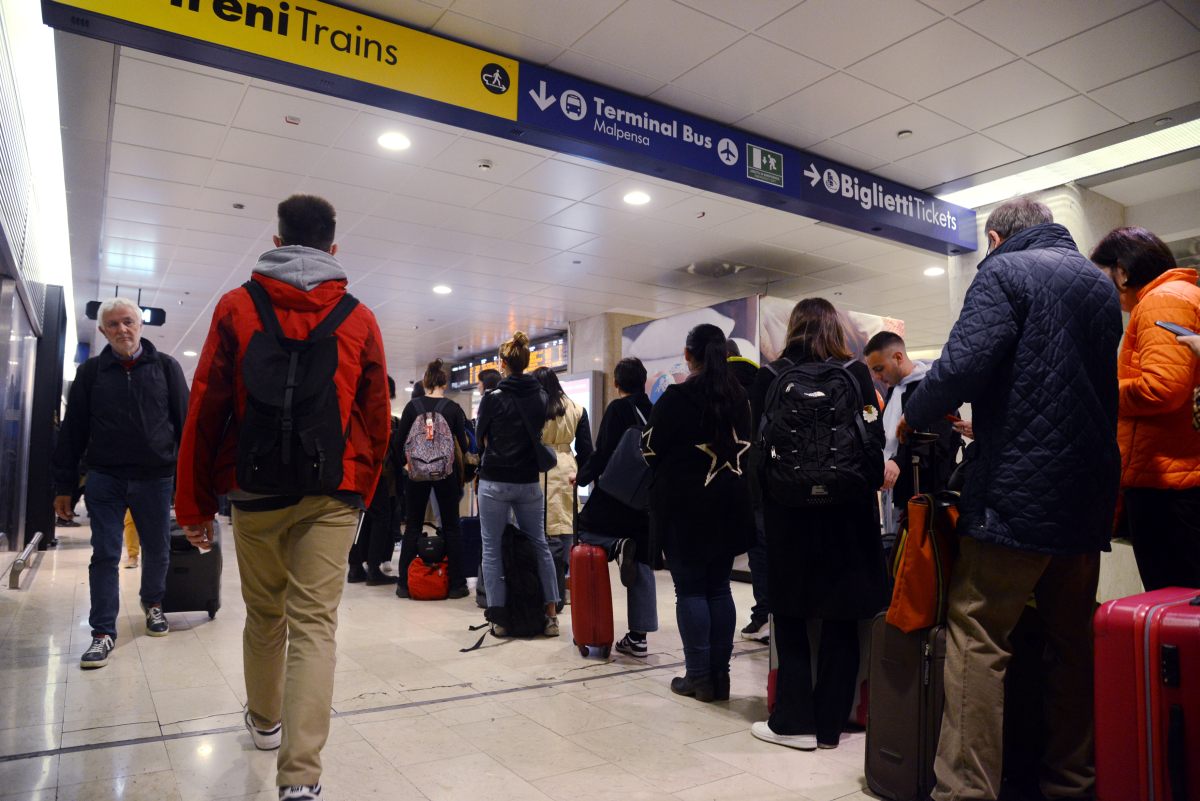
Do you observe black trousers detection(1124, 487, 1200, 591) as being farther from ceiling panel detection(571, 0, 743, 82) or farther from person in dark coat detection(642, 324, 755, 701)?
ceiling panel detection(571, 0, 743, 82)

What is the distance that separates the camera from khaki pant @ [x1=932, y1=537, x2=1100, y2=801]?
2119 mm

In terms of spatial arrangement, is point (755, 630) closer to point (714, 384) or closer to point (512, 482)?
point (512, 482)

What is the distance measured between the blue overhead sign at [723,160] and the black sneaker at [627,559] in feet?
7.39

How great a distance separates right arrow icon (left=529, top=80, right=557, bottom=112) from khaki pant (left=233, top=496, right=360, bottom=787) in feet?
9.96

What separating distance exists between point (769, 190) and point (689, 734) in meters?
3.76

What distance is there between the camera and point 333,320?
7.14 ft

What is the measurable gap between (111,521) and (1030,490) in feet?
12.6

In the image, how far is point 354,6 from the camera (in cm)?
401

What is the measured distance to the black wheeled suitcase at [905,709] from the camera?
2242 millimetres

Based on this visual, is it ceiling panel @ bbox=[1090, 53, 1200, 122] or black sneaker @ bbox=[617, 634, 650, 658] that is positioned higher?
ceiling panel @ bbox=[1090, 53, 1200, 122]

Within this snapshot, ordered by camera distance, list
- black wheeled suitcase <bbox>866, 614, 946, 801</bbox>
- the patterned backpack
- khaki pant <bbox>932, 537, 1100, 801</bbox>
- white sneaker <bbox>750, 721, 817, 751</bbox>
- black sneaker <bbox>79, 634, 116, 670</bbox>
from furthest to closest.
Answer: the patterned backpack < black sneaker <bbox>79, 634, 116, 670</bbox> < white sneaker <bbox>750, 721, 817, 751</bbox> < black wheeled suitcase <bbox>866, 614, 946, 801</bbox> < khaki pant <bbox>932, 537, 1100, 801</bbox>

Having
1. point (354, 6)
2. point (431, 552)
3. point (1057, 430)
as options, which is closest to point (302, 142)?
point (354, 6)

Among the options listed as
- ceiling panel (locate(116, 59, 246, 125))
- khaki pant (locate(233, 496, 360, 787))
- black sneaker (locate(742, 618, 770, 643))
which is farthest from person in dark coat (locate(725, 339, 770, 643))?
ceiling panel (locate(116, 59, 246, 125))

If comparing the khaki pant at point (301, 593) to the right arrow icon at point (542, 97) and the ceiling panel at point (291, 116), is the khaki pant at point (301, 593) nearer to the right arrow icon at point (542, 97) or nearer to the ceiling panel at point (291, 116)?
the right arrow icon at point (542, 97)
